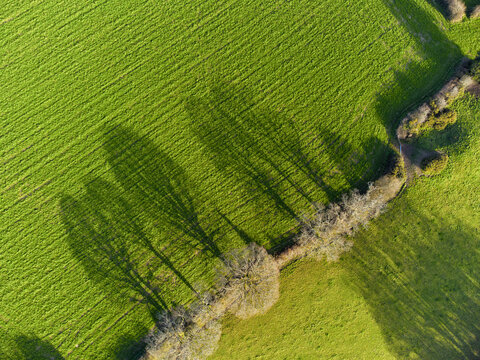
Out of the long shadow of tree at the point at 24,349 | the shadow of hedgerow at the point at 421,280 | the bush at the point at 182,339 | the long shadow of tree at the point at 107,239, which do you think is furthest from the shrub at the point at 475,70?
the long shadow of tree at the point at 24,349

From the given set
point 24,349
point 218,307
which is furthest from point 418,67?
point 24,349

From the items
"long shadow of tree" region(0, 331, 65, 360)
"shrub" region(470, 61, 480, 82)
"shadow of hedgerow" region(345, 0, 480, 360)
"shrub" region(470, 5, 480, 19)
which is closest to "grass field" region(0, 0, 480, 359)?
"long shadow of tree" region(0, 331, 65, 360)

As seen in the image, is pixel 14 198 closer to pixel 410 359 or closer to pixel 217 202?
pixel 217 202

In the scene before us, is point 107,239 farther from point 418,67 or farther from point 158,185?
point 418,67

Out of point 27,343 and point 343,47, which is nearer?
point 27,343

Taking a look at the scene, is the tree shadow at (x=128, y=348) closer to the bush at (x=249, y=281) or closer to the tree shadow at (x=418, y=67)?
the bush at (x=249, y=281)

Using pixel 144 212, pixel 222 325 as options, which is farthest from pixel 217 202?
pixel 222 325
